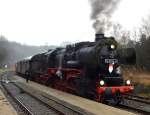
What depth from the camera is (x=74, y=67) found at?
25312 millimetres

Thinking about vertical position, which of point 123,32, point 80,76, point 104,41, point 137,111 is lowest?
point 137,111

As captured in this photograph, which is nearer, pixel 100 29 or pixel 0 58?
pixel 100 29

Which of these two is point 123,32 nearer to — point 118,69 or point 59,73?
point 59,73

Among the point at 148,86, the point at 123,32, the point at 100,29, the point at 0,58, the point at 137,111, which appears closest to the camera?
the point at 137,111

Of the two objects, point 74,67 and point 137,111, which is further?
point 74,67

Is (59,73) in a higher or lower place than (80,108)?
higher

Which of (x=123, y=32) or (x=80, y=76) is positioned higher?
(x=123, y=32)

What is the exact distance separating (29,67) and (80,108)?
103ft

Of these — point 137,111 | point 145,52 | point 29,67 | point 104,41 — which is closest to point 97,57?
point 104,41

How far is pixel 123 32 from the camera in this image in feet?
235

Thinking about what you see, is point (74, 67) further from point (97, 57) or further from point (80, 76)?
point (97, 57)

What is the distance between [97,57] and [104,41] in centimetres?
108

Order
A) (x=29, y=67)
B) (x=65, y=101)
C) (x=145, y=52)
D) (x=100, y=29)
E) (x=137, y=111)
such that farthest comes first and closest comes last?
(x=29, y=67) → (x=145, y=52) → (x=100, y=29) → (x=65, y=101) → (x=137, y=111)

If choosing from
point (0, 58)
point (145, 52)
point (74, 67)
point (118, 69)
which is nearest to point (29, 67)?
point (145, 52)
